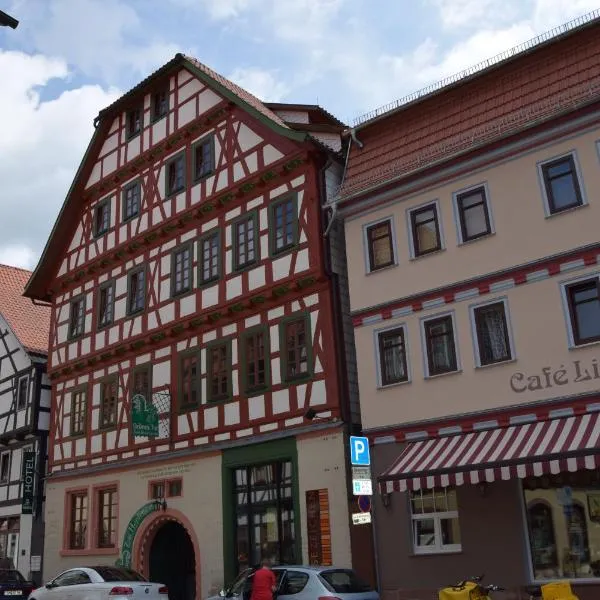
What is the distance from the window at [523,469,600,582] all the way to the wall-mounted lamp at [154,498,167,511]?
1133 cm

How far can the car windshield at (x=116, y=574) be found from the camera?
57.3 feet

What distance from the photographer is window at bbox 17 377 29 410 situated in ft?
108

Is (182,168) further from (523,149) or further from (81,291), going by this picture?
(523,149)

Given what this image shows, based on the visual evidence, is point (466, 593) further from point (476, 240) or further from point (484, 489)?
point (476, 240)

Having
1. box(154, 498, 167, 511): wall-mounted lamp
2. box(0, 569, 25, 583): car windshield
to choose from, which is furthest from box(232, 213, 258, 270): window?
box(0, 569, 25, 583): car windshield

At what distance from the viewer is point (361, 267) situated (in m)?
20.3

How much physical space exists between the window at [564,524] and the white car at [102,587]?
317 inches

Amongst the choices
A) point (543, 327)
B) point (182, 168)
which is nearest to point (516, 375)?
point (543, 327)

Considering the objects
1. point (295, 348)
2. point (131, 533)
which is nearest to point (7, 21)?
point (295, 348)

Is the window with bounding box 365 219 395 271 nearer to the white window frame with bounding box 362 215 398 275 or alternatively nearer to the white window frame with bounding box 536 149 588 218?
the white window frame with bounding box 362 215 398 275

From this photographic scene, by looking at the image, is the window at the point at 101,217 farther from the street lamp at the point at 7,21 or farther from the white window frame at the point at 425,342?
the street lamp at the point at 7,21

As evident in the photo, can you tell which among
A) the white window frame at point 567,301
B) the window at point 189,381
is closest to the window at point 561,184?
the white window frame at point 567,301

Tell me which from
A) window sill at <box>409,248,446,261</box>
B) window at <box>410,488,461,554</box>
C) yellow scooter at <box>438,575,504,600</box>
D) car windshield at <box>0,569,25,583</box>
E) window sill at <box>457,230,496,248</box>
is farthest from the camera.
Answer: car windshield at <box>0,569,25,583</box>

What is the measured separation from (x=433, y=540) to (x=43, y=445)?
63.7 ft
